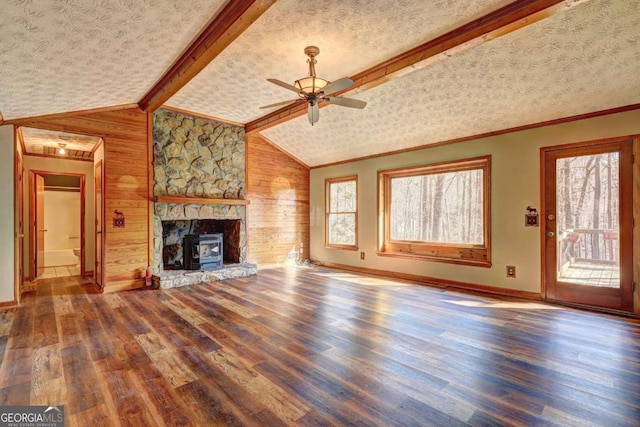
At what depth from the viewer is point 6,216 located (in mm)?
4059

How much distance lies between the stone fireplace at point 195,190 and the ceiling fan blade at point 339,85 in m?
3.35

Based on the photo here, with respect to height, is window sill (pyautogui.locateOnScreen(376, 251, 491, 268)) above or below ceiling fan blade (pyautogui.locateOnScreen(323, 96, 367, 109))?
below

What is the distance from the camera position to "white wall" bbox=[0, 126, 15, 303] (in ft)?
13.2

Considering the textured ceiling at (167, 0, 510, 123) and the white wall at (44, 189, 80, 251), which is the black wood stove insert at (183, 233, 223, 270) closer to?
the textured ceiling at (167, 0, 510, 123)

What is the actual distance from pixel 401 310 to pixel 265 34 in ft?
11.2

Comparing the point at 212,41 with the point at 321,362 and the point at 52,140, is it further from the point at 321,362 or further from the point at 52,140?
the point at 52,140

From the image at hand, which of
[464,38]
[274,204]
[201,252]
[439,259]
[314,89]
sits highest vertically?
[464,38]

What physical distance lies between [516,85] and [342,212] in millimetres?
4044

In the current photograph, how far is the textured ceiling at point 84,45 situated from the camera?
2.34 metres

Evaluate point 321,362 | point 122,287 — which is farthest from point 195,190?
point 321,362

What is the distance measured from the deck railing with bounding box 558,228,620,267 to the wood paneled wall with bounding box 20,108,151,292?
6.06 metres

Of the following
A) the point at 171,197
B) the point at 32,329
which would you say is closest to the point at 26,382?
the point at 32,329

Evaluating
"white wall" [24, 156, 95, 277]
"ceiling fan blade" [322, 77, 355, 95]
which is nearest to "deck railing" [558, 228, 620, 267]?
"ceiling fan blade" [322, 77, 355, 95]

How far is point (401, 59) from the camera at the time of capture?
3514mm
